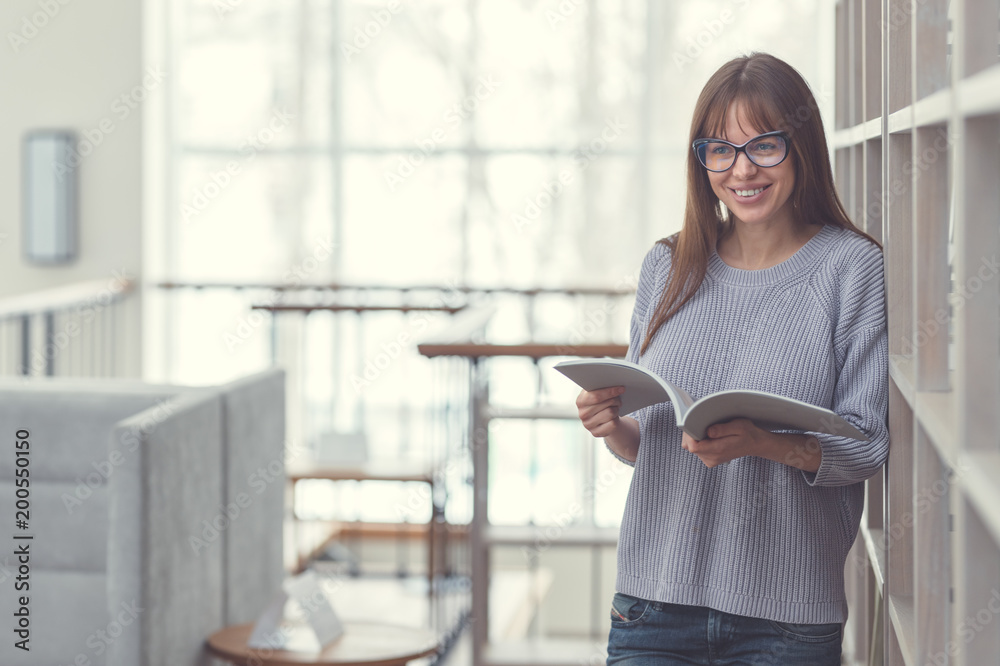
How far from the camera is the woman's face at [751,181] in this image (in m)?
1.46

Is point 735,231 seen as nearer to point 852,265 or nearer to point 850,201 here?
point 852,265

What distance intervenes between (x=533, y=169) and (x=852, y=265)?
179 inches

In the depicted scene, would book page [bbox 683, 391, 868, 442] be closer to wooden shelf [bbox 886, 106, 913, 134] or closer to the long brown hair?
the long brown hair

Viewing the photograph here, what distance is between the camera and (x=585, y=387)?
4.90 ft

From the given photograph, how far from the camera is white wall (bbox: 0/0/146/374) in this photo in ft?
19.5

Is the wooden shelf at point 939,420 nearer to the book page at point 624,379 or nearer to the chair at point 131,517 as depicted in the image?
the book page at point 624,379
